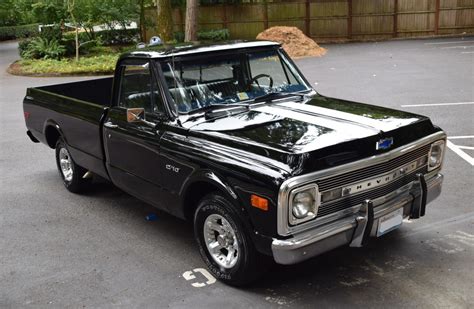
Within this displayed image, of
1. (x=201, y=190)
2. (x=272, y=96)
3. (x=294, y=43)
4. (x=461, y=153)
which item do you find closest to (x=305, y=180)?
(x=201, y=190)

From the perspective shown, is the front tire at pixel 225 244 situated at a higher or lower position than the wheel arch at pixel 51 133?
lower

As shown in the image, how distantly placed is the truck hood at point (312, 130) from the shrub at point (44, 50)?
19890 mm

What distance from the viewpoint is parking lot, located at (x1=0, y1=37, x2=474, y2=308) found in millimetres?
4078

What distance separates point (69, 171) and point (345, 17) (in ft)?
77.3

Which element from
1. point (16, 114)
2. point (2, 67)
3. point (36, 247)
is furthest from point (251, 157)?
point (2, 67)

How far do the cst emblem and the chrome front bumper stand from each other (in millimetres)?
415

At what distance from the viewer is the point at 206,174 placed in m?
4.16

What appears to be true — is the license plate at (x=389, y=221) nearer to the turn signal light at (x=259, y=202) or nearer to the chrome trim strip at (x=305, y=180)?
the chrome trim strip at (x=305, y=180)

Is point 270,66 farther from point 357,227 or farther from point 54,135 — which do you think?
point 54,135

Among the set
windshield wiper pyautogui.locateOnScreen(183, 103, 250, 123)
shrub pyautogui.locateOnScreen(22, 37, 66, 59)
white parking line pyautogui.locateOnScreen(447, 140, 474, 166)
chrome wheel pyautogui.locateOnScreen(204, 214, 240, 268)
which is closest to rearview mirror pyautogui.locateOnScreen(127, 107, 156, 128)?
windshield wiper pyautogui.locateOnScreen(183, 103, 250, 123)

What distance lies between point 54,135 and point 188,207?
3299 mm

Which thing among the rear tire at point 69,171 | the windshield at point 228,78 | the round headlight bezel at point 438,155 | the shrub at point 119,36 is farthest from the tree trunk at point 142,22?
the round headlight bezel at point 438,155

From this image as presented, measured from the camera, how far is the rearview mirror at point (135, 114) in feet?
15.5

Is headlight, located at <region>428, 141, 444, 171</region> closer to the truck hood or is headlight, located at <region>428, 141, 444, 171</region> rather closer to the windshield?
the truck hood
